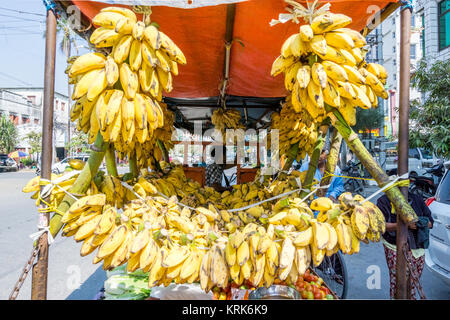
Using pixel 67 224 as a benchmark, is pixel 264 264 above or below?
below

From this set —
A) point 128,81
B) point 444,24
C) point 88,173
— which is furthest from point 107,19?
point 444,24

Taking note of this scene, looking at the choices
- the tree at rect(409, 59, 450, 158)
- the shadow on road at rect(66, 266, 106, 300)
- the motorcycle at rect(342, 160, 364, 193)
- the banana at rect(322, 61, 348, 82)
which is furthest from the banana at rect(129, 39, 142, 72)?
the motorcycle at rect(342, 160, 364, 193)

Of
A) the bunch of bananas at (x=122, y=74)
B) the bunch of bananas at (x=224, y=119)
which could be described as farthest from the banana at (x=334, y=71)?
the bunch of bananas at (x=224, y=119)

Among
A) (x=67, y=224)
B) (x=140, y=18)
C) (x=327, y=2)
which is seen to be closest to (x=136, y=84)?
(x=140, y=18)

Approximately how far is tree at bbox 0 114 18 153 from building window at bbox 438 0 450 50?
103 ft

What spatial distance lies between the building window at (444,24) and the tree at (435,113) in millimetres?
9140

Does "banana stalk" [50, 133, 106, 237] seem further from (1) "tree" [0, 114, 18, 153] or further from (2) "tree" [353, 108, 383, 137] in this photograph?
(1) "tree" [0, 114, 18, 153]

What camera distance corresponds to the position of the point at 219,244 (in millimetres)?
1483

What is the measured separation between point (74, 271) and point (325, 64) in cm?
392

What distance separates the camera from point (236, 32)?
72.9 inches

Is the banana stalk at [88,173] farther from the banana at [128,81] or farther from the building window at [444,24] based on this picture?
the building window at [444,24]

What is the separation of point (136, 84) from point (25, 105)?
118 feet
